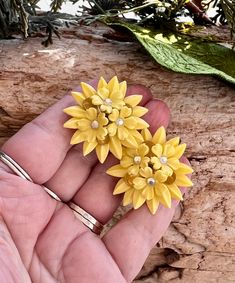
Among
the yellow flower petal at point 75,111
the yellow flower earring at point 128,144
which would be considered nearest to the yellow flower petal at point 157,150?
the yellow flower earring at point 128,144

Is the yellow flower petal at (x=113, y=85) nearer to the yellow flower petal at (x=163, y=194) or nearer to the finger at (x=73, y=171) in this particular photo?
the finger at (x=73, y=171)

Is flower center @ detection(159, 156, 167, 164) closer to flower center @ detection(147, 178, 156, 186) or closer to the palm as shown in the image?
flower center @ detection(147, 178, 156, 186)

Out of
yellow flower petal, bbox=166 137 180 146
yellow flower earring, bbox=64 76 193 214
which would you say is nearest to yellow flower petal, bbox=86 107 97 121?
yellow flower earring, bbox=64 76 193 214

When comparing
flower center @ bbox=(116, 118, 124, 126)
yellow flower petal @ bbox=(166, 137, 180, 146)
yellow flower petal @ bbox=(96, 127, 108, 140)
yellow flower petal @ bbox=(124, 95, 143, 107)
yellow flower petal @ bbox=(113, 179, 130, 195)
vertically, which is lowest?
yellow flower petal @ bbox=(113, 179, 130, 195)

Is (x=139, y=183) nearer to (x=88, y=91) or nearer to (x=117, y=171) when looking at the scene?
(x=117, y=171)

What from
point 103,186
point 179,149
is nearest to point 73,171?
point 103,186
